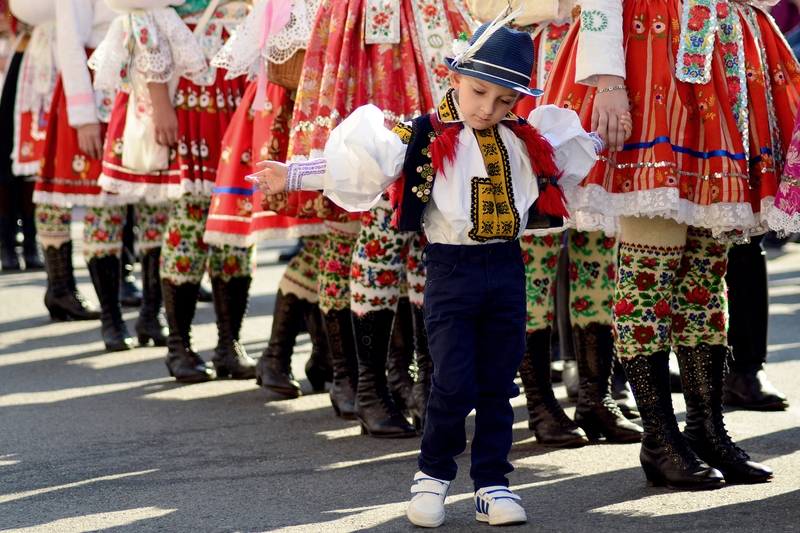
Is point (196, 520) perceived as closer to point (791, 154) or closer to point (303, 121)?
point (303, 121)

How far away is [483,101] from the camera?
2131mm

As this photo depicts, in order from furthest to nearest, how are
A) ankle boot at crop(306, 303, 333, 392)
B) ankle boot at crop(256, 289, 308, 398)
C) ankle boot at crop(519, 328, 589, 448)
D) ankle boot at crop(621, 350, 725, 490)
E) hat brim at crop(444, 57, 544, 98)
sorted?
ankle boot at crop(306, 303, 333, 392) → ankle boot at crop(256, 289, 308, 398) → ankle boot at crop(519, 328, 589, 448) → ankle boot at crop(621, 350, 725, 490) → hat brim at crop(444, 57, 544, 98)

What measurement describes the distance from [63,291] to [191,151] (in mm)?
1826

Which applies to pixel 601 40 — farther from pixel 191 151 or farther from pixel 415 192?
pixel 191 151

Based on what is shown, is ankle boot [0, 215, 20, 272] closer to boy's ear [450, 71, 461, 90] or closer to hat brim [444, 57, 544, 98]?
boy's ear [450, 71, 461, 90]

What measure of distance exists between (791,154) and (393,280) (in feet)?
4.21

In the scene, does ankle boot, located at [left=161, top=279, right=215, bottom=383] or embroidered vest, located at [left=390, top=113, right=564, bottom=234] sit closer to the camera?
embroidered vest, located at [left=390, top=113, right=564, bottom=234]

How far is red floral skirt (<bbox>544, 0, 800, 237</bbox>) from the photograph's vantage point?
7.23ft

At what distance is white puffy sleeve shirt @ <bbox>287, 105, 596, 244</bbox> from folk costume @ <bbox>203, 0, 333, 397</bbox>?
1.07 metres

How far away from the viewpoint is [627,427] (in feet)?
9.32

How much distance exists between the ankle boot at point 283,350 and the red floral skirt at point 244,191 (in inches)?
12.7

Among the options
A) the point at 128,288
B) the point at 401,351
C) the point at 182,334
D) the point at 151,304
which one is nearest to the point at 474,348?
the point at 401,351

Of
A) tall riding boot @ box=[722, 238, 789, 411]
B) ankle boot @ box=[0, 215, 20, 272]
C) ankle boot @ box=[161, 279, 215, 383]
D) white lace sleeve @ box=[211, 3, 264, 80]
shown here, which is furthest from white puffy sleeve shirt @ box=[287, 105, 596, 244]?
ankle boot @ box=[0, 215, 20, 272]

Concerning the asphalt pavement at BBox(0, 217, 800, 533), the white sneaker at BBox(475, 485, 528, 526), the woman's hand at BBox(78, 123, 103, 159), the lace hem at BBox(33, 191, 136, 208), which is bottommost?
the asphalt pavement at BBox(0, 217, 800, 533)
